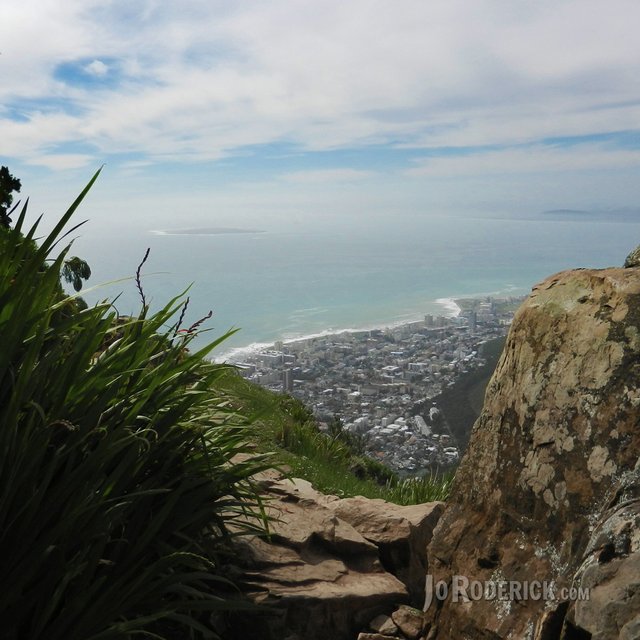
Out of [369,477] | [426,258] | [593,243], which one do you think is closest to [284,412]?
[369,477]

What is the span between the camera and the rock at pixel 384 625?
3.73 m

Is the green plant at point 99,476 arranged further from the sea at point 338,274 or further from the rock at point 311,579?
the sea at point 338,274

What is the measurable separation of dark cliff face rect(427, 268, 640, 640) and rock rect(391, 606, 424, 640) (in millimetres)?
242

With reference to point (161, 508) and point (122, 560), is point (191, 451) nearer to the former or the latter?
point (161, 508)

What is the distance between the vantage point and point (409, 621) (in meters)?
3.73

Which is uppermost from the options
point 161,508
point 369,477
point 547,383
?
point 547,383

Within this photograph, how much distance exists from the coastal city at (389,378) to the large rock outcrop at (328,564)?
5.08 meters

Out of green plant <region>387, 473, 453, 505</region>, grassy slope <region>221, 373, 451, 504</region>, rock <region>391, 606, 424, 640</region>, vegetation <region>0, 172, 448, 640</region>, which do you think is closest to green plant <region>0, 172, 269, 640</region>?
vegetation <region>0, 172, 448, 640</region>

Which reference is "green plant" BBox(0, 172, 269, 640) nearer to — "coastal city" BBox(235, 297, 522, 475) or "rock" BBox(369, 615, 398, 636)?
"rock" BBox(369, 615, 398, 636)

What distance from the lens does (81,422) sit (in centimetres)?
313

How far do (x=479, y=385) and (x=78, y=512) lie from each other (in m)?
21.4

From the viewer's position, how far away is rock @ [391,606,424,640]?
12.0ft

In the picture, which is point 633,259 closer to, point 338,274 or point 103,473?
point 103,473

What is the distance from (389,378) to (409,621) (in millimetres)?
28867
